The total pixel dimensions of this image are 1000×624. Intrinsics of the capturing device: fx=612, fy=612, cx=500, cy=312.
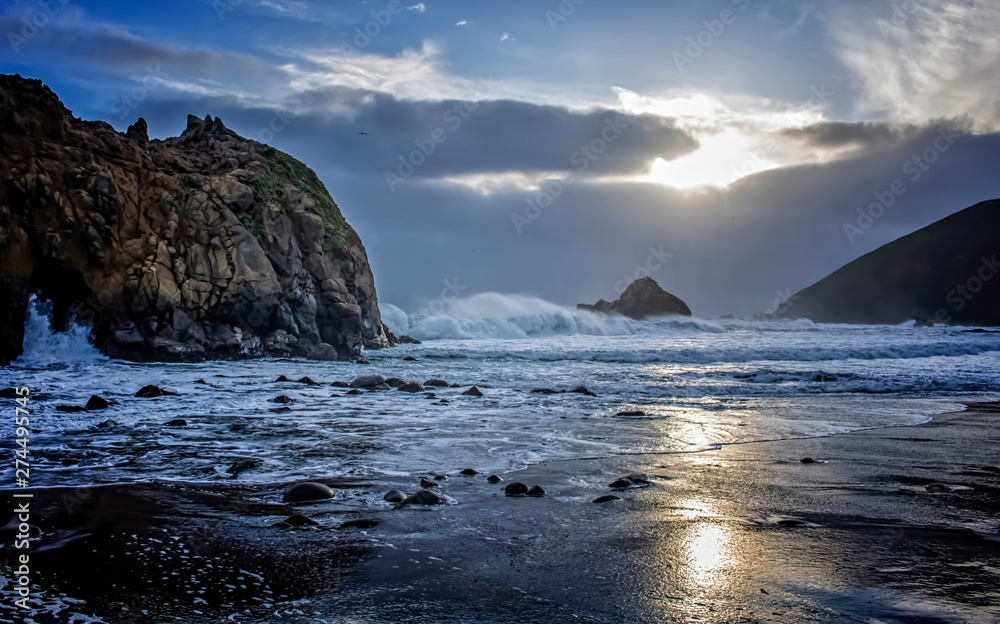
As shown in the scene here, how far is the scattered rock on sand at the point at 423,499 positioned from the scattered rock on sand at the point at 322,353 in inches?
810

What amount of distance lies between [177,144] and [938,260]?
9494 cm

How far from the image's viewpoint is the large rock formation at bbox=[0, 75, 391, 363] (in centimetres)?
1917

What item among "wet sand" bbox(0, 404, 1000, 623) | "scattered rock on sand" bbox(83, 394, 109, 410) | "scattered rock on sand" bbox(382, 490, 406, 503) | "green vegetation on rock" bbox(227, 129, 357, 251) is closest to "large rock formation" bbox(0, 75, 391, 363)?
"green vegetation on rock" bbox(227, 129, 357, 251)

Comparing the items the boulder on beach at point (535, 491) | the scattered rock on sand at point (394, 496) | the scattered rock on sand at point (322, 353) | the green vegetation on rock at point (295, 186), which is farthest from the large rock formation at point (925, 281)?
the scattered rock on sand at point (394, 496)

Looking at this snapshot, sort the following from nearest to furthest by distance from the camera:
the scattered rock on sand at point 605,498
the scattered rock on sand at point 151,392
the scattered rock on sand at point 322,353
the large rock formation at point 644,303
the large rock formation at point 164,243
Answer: the scattered rock on sand at point 605,498 < the scattered rock on sand at point 151,392 < the large rock formation at point 164,243 < the scattered rock on sand at point 322,353 < the large rock formation at point 644,303

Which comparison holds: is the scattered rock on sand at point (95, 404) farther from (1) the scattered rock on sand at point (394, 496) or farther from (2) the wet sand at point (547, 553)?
(1) the scattered rock on sand at point (394, 496)

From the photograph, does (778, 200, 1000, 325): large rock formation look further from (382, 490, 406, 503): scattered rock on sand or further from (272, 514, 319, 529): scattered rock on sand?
(272, 514, 319, 529): scattered rock on sand

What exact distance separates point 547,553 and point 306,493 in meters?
2.30

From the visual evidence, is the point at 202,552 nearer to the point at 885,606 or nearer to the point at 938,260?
the point at 885,606

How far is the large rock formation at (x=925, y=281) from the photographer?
255ft

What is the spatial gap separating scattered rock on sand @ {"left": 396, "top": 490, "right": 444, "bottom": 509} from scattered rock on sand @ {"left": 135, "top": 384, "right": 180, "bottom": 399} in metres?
9.21

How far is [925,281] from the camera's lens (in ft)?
276

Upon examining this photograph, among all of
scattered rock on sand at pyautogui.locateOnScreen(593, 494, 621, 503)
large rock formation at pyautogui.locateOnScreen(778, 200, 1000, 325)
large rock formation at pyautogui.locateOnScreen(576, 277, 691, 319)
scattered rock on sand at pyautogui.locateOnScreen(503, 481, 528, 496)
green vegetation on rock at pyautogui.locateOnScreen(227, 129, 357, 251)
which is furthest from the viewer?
large rock formation at pyautogui.locateOnScreen(778, 200, 1000, 325)

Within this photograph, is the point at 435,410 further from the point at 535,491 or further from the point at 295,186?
the point at 295,186
